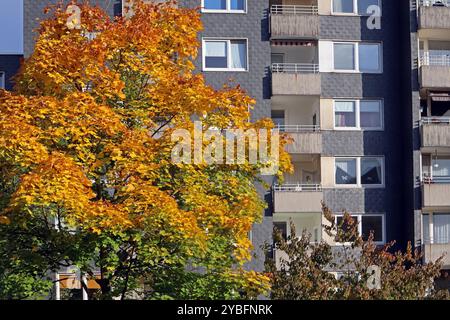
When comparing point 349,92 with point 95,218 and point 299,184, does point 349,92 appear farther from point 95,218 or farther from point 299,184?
point 95,218

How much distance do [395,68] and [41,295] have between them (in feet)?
77.7

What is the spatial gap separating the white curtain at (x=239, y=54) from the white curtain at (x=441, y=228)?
10652 mm

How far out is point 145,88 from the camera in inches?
842

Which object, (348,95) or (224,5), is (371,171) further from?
(224,5)

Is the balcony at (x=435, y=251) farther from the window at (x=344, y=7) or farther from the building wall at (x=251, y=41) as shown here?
the window at (x=344, y=7)

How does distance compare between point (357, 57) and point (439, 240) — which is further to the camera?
point (357, 57)

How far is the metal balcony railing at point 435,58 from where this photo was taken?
3938 centimetres

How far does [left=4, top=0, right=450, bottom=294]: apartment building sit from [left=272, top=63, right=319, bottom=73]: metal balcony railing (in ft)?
0.18

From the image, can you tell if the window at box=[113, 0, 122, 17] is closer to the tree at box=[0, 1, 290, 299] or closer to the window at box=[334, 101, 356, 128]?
the window at box=[334, 101, 356, 128]

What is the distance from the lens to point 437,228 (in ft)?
129

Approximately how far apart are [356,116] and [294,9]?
5.43 metres

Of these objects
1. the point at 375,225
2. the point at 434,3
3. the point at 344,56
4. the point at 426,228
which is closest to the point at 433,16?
the point at 434,3

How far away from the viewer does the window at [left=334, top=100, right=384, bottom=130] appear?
130ft

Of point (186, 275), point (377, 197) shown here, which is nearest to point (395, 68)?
point (377, 197)
